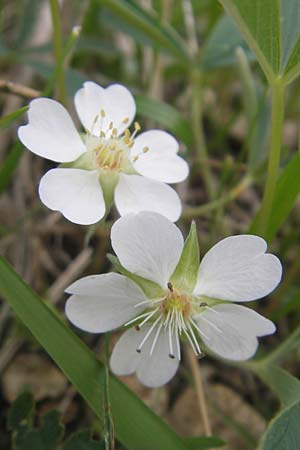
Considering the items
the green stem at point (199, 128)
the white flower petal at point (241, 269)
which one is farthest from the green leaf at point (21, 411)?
the green stem at point (199, 128)

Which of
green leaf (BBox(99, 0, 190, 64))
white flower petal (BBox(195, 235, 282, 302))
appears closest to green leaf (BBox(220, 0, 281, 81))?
white flower petal (BBox(195, 235, 282, 302))

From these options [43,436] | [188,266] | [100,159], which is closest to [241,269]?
[188,266]

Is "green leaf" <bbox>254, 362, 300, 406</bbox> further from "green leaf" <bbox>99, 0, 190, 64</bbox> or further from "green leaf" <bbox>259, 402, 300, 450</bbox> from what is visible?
"green leaf" <bbox>99, 0, 190, 64</bbox>

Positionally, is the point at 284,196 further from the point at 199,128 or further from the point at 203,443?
the point at 199,128

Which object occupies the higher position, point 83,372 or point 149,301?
point 149,301

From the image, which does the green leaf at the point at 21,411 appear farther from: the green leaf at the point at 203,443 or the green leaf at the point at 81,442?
the green leaf at the point at 203,443

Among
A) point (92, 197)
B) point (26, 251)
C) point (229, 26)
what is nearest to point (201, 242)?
point (26, 251)

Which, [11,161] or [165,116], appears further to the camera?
[165,116]
